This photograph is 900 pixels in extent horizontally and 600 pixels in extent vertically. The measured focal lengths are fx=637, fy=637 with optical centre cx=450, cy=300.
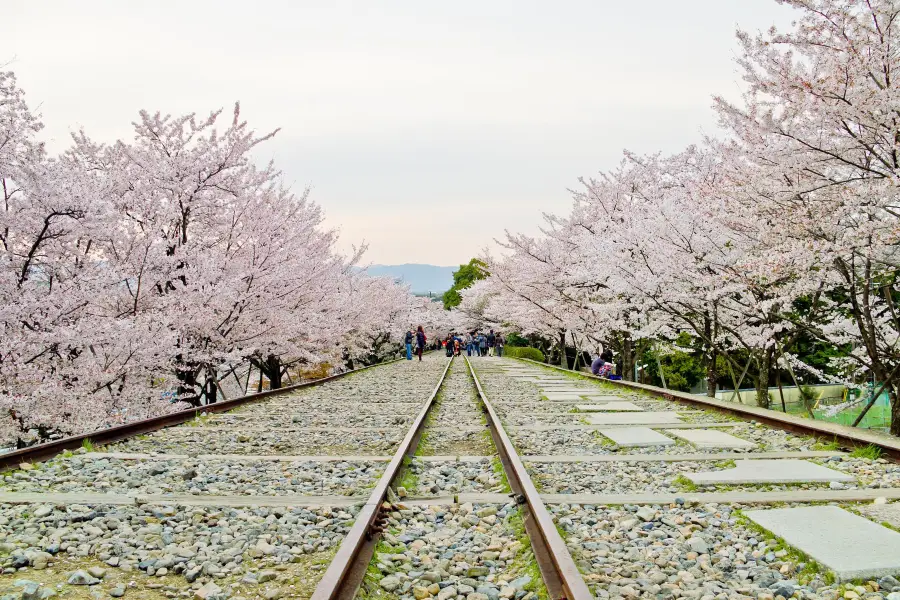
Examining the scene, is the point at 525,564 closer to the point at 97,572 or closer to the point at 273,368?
the point at 97,572

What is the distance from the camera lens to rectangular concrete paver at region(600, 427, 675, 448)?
6.69 m

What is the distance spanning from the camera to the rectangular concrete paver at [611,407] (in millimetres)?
9938

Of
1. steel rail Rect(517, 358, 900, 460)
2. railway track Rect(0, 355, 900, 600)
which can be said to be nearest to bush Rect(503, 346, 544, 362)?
steel rail Rect(517, 358, 900, 460)

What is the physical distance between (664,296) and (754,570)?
10.4 meters

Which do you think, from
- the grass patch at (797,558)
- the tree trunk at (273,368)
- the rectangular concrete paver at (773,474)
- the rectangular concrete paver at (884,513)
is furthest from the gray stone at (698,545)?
the tree trunk at (273,368)

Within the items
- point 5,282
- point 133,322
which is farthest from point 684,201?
point 5,282

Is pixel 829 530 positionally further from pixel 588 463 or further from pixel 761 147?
pixel 761 147

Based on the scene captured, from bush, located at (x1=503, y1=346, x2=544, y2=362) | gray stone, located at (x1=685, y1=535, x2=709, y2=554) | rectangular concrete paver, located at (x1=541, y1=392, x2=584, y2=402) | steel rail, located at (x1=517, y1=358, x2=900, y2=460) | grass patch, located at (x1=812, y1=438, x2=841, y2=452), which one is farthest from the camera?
bush, located at (x1=503, y1=346, x2=544, y2=362)

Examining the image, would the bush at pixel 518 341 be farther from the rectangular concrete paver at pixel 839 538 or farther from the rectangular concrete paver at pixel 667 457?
the rectangular concrete paver at pixel 839 538

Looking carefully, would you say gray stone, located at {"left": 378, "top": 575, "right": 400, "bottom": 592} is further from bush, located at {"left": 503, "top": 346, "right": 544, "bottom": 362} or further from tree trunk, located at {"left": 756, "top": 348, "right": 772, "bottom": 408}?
bush, located at {"left": 503, "top": 346, "right": 544, "bottom": 362}

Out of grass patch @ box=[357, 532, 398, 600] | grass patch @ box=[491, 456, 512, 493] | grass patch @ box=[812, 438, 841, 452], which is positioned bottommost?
grass patch @ box=[357, 532, 398, 600]

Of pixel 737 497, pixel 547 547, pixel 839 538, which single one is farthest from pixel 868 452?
pixel 547 547

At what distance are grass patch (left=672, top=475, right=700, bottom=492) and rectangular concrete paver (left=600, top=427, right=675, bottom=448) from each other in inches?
62.4

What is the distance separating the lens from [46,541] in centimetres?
363
